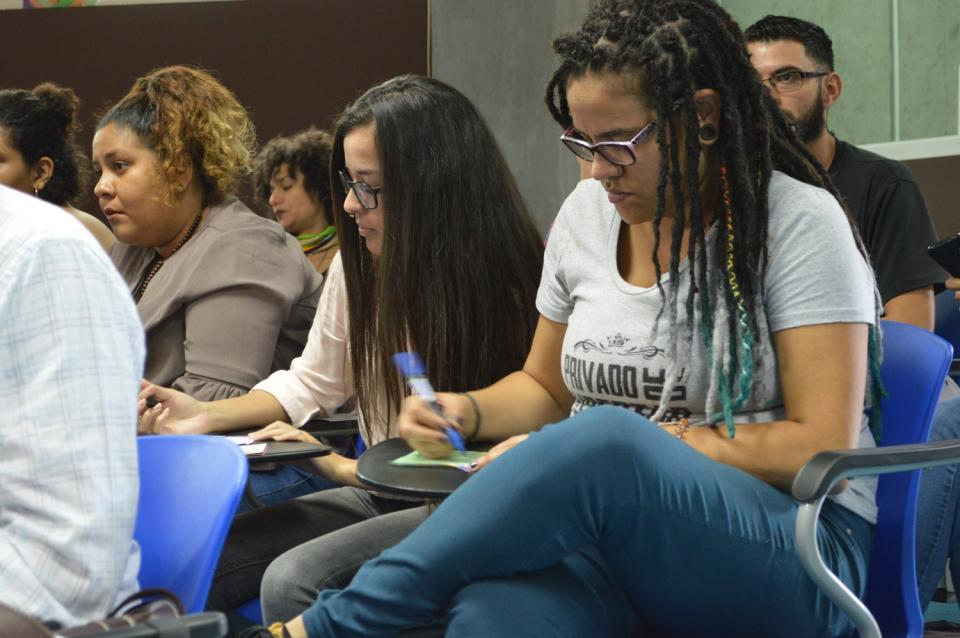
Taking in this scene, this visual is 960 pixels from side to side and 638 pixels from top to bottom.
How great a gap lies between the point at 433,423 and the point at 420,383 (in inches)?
4.1

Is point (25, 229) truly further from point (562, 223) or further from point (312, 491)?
point (312, 491)

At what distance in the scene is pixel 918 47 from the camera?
4402mm


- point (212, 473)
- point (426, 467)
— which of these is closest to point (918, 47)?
point (426, 467)

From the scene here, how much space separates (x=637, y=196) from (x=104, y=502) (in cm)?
95

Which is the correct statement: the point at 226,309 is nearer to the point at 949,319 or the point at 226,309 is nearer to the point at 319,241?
the point at 319,241

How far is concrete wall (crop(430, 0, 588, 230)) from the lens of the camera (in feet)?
16.0

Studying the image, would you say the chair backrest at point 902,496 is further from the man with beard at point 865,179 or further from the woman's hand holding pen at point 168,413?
the woman's hand holding pen at point 168,413

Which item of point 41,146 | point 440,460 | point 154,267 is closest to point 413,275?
point 440,460

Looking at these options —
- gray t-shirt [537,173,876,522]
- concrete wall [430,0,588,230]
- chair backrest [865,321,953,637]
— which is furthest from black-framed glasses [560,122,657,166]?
concrete wall [430,0,588,230]

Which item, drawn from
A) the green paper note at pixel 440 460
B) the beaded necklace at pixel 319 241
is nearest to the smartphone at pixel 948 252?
the green paper note at pixel 440 460

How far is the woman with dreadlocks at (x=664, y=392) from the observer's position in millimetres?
1465

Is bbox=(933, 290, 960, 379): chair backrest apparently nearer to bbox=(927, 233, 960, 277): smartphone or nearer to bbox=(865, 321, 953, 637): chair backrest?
bbox=(927, 233, 960, 277): smartphone

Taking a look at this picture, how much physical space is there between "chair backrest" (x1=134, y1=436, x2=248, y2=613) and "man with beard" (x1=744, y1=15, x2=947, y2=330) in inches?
66.9

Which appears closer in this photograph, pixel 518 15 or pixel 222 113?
pixel 222 113
